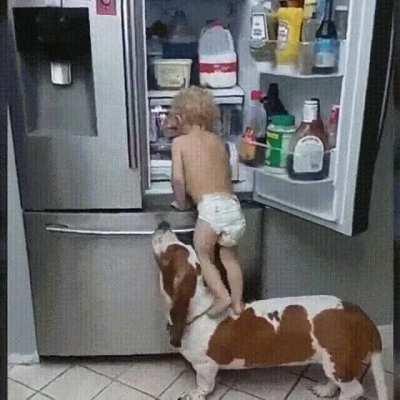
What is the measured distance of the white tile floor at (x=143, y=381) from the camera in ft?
6.81

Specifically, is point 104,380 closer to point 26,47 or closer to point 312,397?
point 312,397

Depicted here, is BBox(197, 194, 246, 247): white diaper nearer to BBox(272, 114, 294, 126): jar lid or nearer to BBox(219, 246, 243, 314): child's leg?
BBox(219, 246, 243, 314): child's leg

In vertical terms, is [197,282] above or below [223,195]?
below

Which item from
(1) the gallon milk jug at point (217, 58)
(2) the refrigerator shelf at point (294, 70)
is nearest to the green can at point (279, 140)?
(2) the refrigerator shelf at point (294, 70)

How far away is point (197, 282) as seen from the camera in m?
1.92

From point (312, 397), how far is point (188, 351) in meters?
0.41

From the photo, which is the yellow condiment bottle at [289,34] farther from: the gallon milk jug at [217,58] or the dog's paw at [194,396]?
the dog's paw at [194,396]

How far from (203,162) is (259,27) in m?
0.40

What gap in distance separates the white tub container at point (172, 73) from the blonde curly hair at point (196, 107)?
0.17 m

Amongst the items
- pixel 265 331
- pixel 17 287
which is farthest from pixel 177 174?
pixel 17 287

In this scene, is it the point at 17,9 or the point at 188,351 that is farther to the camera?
the point at 188,351

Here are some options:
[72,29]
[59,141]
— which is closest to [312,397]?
[59,141]

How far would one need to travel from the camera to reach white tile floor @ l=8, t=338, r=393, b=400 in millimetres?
2076

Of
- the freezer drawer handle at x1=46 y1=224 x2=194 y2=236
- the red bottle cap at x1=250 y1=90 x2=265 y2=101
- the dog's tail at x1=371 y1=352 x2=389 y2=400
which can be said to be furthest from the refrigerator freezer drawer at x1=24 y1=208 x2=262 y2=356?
the dog's tail at x1=371 y1=352 x2=389 y2=400
